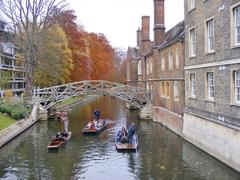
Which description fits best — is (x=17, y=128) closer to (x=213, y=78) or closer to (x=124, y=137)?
(x=124, y=137)

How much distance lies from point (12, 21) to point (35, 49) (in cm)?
359

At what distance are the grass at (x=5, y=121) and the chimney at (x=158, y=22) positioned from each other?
14068 mm

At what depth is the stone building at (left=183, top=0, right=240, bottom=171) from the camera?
640 inches

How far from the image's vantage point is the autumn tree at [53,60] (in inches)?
Answer: 1630

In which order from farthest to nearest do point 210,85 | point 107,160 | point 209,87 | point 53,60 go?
point 53,60 < point 209,87 < point 210,85 < point 107,160

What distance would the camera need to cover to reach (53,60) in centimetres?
4144

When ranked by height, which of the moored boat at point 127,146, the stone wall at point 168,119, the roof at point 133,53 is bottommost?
the moored boat at point 127,146

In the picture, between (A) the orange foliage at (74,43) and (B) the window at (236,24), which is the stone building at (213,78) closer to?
(B) the window at (236,24)

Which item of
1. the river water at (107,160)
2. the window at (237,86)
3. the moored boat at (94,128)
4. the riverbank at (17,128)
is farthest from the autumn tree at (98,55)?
the window at (237,86)

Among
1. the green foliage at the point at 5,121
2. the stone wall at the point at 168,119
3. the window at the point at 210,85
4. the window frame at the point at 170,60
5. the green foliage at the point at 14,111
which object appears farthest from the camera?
the window frame at the point at 170,60

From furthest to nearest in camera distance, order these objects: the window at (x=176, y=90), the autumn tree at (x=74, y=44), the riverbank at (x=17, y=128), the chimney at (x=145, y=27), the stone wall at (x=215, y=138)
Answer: the autumn tree at (x=74, y=44), the chimney at (x=145, y=27), the window at (x=176, y=90), the riverbank at (x=17, y=128), the stone wall at (x=215, y=138)

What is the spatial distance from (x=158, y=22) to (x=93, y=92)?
8495 millimetres

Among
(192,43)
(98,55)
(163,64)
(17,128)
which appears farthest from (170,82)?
(98,55)

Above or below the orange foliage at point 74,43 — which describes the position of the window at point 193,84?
below
